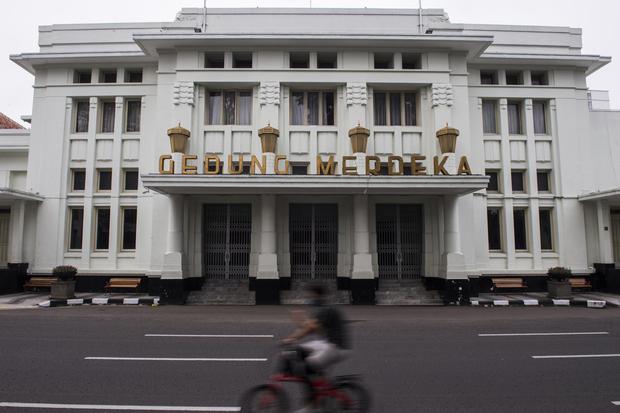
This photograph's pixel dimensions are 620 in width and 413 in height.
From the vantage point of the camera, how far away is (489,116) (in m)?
19.9

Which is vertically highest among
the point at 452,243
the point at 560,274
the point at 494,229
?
the point at 494,229

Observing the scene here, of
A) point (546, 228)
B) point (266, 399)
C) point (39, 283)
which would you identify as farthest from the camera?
point (546, 228)

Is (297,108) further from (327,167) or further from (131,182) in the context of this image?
(131,182)

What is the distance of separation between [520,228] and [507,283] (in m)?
2.74

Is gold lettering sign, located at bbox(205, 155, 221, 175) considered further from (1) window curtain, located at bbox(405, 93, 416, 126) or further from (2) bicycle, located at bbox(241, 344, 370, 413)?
(2) bicycle, located at bbox(241, 344, 370, 413)

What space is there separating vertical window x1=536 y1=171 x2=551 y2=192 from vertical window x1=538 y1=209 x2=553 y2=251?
981 mm

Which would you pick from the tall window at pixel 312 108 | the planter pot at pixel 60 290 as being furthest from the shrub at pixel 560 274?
the planter pot at pixel 60 290

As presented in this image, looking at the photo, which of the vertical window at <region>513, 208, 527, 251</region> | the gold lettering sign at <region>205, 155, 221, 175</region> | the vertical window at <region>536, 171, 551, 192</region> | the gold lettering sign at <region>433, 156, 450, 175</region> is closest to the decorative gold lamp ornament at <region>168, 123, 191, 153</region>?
the gold lettering sign at <region>205, 155, 221, 175</region>

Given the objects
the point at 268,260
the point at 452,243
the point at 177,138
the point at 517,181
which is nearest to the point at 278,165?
the point at 268,260

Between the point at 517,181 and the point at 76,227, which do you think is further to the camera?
the point at 517,181

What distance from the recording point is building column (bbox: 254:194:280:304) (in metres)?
16.3

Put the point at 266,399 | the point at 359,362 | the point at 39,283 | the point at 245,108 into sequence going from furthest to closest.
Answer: the point at 245,108 < the point at 39,283 < the point at 359,362 < the point at 266,399

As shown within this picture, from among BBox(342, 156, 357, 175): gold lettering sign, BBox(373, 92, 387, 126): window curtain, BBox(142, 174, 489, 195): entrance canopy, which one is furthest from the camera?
BBox(373, 92, 387, 126): window curtain

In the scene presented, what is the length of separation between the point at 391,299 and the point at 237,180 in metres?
7.53
